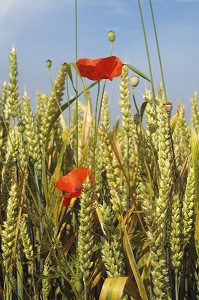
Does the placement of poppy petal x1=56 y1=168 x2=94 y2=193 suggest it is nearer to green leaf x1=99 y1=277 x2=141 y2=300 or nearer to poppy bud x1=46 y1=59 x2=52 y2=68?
green leaf x1=99 y1=277 x2=141 y2=300

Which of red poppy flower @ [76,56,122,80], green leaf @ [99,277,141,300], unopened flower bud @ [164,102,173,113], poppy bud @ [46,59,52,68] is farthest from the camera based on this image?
poppy bud @ [46,59,52,68]

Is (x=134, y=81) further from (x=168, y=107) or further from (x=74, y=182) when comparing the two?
(x=74, y=182)

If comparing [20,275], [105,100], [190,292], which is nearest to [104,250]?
[20,275]

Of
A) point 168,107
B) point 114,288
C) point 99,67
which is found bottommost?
point 114,288

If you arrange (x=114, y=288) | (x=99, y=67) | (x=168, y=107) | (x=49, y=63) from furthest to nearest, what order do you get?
1. (x=49, y=63)
2. (x=99, y=67)
3. (x=168, y=107)
4. (x=114, y=288)

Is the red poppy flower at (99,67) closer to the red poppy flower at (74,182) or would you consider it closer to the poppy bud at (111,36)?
the poppy bud at (111,36)

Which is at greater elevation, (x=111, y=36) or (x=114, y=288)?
(x=111, y=36)

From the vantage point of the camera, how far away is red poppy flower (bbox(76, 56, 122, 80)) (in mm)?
1119

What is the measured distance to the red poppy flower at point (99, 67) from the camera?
112cm

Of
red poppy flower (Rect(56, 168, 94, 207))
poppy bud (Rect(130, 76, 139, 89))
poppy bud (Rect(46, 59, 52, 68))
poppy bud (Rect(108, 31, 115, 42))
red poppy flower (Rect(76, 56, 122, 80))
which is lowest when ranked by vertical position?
red poppy flower (Rect(56, 168, 94, 207))

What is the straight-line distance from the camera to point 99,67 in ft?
3.68

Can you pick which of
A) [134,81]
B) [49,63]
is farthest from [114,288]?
[49,63]

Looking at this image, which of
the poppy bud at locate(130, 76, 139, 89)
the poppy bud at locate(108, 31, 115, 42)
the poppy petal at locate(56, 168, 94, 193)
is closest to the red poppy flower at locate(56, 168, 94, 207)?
the poppy petal at locate(56, 168, 94, 193)

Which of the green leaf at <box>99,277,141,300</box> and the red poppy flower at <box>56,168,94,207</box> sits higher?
the red poppy flower at <box>56,168,94,207</box>
